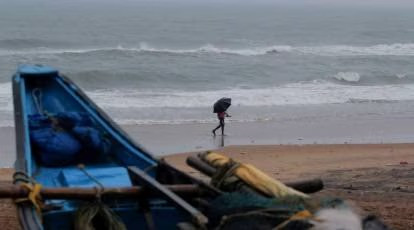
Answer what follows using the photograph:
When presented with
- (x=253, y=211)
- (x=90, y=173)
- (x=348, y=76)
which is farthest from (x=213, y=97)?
(x=253, y=211)

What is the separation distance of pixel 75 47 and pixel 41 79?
1442 inches

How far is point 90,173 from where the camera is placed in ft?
21.9

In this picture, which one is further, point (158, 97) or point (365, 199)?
point (158, 97)

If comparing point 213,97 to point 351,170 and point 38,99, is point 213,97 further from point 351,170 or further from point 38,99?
point 38,99

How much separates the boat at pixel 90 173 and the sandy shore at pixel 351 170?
4.24ft

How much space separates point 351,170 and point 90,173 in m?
6.44

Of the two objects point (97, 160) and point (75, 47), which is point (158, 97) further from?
point (75, 47)

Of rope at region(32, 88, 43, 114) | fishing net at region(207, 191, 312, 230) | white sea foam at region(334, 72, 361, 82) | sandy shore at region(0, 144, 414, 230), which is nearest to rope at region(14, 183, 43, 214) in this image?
fishing net at region(207, 191, 312, 230)

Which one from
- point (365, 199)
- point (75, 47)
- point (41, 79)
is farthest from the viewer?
point (75, 47)

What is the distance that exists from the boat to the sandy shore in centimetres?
129

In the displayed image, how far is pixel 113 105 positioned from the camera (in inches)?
858

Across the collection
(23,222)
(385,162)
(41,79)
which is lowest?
(385,162)

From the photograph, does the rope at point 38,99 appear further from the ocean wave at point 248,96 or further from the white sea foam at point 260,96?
the white sea foam at point 260,96

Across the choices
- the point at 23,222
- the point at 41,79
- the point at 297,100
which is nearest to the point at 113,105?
the point at 297,100
